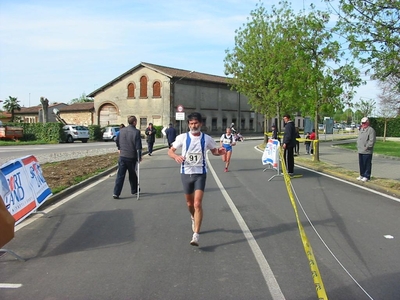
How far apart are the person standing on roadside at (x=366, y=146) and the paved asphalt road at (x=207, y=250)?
2.22 m

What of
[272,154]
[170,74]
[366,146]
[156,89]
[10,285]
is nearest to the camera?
[10,285]

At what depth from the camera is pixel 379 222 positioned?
7.45m

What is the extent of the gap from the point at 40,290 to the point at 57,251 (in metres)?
1.42

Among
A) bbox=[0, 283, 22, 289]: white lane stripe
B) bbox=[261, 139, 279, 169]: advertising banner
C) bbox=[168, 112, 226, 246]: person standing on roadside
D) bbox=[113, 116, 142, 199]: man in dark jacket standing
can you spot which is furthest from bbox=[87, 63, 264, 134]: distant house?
bbox=[0, 283, 22, 289]: white lane stripe

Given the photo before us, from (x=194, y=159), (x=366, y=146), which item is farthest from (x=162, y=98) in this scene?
(x=194, y=159)

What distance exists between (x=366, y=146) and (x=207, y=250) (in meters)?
7.81

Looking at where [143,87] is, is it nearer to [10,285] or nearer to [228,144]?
[228,144]

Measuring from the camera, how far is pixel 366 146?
12.0 m

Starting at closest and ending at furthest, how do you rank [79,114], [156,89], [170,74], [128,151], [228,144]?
[128,151]
[228,144]
[170,74]
[156,89]
[79,114]

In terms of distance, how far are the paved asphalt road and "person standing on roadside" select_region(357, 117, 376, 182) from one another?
7.27 ft

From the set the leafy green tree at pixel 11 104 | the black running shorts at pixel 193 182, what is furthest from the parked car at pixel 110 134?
the black running shorts at pixel 193 182

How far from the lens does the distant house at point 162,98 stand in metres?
55.8

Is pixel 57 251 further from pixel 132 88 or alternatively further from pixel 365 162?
pixel 132 88

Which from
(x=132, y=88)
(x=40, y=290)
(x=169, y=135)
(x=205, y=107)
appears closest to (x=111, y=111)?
(x=132, y=88)
